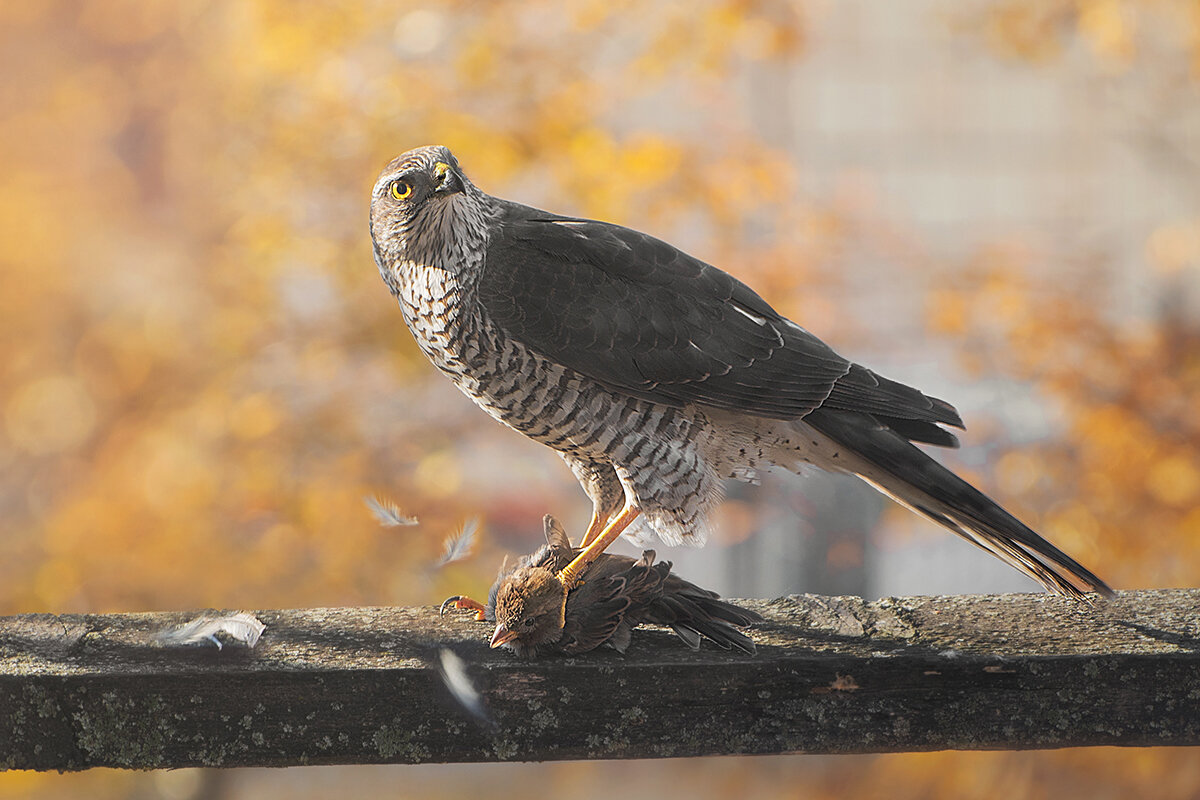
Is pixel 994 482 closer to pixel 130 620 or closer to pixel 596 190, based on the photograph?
pixel 596 190

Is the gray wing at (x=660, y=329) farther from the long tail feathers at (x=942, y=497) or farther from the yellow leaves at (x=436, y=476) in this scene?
the yellow leaves at (x=436, y=476)

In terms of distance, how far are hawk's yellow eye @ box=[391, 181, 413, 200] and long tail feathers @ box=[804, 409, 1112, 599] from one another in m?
0.66

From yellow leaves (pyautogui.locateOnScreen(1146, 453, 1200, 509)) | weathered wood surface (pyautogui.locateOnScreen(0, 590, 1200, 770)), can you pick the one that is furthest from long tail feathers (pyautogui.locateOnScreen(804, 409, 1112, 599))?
yellow leaves (pyautogui.locateOnScreen(1146, 453, 1200, 509))

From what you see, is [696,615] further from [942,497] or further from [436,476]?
[436,476]

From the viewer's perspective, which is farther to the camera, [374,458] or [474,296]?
[374,458]

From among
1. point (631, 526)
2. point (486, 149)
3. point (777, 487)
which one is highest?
point (486, 149)

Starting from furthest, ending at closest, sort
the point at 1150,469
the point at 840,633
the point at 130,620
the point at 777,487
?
the point at 777,487 < the point at 1150,469 < the point at 130,620 < the point at 840,633

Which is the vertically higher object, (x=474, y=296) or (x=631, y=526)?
(x=474, y=296)

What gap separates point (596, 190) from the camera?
2.84 m

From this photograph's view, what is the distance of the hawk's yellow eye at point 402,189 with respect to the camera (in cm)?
136

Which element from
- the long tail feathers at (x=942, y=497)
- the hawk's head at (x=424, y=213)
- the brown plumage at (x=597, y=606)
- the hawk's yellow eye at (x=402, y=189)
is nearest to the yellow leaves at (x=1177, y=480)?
the long tail feathers at (x=942, y=497)

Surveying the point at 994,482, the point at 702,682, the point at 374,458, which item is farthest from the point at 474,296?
the point at 994,482

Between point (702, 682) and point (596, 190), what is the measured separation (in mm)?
1715

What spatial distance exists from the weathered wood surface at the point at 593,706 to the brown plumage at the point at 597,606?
33 millimetres
